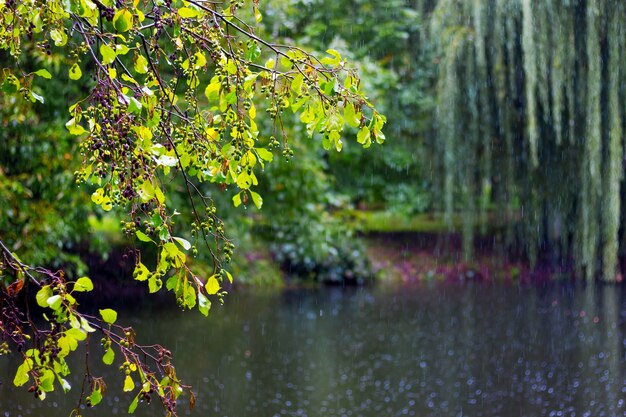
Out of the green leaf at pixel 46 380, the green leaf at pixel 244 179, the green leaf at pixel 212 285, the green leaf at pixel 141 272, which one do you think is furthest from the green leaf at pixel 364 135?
the green leaf at pixel 46 380

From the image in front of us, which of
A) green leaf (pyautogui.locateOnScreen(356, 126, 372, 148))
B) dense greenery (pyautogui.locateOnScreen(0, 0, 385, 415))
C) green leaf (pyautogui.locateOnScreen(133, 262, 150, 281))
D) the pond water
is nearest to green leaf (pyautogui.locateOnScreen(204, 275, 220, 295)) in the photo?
dense greenery (pyautogui.locateOnScreen(0, 0, 385, 415))

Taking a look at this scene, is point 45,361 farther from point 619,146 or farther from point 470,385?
point 619,146

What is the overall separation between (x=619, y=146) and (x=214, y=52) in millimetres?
11366

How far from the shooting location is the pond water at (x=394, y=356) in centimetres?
665

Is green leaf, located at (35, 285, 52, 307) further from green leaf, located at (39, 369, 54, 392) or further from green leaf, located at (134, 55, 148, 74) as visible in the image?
green leaf, located at (134, 55, 148, 74)

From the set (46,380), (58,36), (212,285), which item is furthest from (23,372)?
(58,36)

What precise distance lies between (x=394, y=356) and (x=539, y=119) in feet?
21.4

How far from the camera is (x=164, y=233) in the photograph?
2.30 m

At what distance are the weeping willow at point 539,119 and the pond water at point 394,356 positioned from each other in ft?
4.71

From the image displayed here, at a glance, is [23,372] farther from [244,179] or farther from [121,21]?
[121,21]

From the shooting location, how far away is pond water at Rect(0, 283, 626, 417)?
665 cm

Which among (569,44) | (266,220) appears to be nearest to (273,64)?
(569,44)

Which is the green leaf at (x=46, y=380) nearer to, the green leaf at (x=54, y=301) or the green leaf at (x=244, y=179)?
the green leaf at (x=54, y=301)

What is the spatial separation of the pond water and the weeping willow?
143 centimetres
